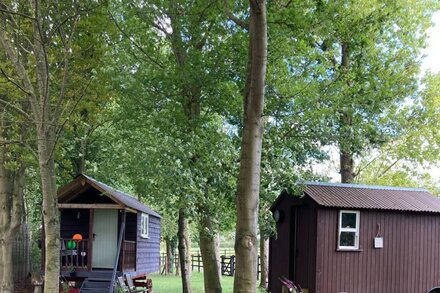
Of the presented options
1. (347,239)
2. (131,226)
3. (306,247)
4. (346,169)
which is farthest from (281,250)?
(131,226)

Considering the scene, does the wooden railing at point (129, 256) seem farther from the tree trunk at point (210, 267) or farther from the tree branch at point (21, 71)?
the tree branch at point (21, 71)

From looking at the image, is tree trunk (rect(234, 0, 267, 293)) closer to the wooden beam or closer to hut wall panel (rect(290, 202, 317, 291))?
hut wall panel (rect(290, 202, 317, 291))

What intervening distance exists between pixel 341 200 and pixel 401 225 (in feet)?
6.13

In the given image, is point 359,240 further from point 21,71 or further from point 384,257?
point 21,71

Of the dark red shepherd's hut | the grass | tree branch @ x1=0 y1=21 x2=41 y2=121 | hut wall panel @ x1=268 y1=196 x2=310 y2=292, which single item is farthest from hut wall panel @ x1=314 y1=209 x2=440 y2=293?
tree branch @ x1=0 y1=21 x2=41 y2=121

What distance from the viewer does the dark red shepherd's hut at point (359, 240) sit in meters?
12.5

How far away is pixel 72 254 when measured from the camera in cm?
1417

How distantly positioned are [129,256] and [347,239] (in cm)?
646

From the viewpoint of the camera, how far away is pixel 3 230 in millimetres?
15695

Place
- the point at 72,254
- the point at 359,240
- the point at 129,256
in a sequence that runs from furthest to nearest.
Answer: the point at 129,256, the point at 72,254, the point at 359,240

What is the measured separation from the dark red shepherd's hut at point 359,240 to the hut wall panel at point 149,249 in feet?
15.6

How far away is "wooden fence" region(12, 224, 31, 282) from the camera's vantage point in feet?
60.8

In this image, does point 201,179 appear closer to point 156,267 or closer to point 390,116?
point 390,116

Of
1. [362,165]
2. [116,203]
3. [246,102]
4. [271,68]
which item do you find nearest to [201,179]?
[271,68]
